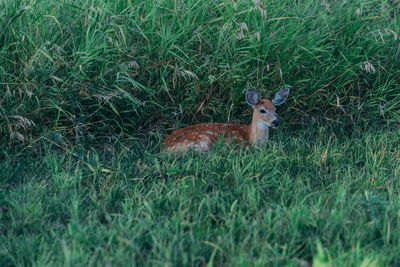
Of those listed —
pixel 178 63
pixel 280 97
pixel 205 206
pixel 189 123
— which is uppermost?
pixel 178 63

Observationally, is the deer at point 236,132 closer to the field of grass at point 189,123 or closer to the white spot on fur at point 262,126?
the white spot on fur at point 262,126

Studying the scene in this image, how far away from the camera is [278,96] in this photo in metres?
4.97

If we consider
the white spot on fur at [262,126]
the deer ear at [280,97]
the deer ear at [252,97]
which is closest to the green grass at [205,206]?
the white spot on fur at [262,126]

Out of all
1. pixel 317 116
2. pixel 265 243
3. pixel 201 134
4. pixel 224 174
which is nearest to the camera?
pixel 265 243

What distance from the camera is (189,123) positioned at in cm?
531

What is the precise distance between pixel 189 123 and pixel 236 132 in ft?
1.98

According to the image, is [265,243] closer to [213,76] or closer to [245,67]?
[213,76]

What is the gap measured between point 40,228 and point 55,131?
4.90 feet

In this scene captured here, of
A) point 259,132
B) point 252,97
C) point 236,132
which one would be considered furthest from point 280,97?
point 236,132

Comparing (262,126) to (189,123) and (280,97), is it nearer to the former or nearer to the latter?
(280,97)

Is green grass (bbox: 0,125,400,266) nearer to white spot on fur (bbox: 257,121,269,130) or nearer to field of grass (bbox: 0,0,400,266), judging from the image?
field of grass (bbox: 0,0,400,266)

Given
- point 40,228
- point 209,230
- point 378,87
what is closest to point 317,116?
point 378,87

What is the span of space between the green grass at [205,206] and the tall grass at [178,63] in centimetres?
42

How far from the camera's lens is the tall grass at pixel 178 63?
180 inches
